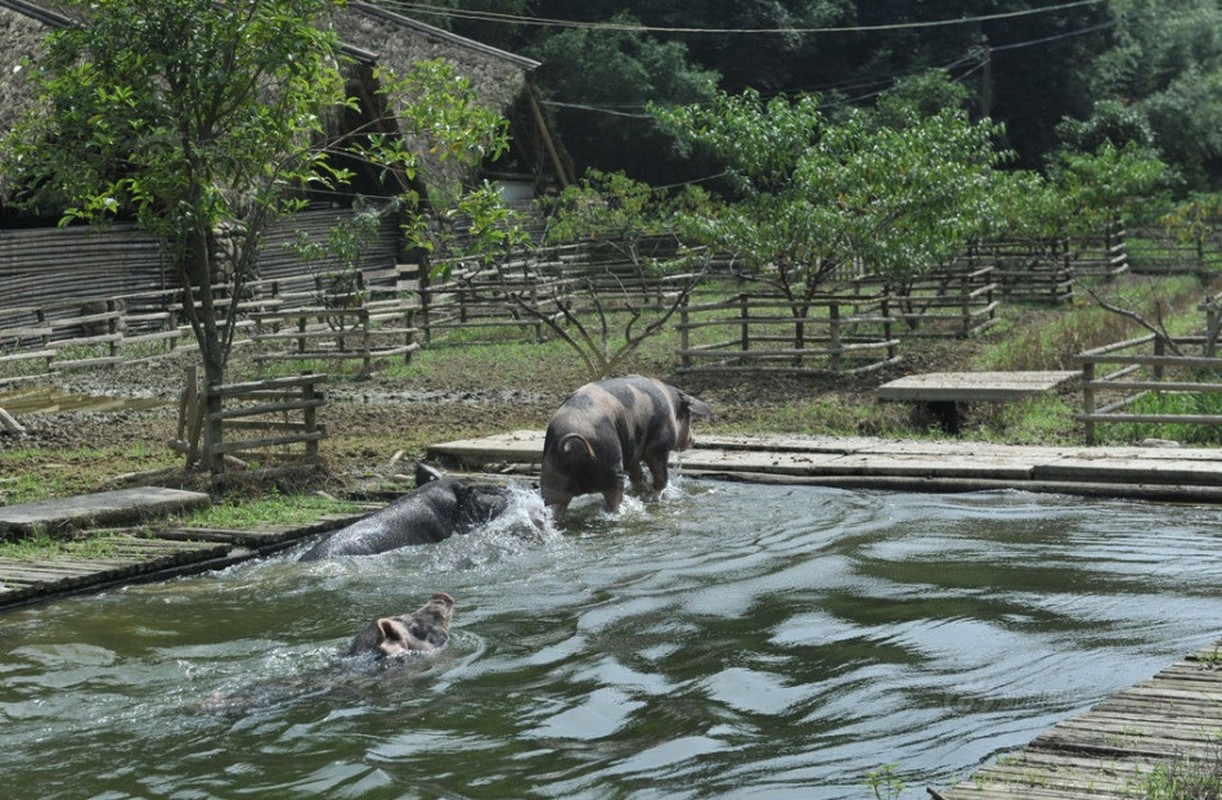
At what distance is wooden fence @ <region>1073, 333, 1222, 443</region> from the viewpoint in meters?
12.6

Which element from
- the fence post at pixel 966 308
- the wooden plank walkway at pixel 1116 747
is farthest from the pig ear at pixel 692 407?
the fence post at pixel 966 308

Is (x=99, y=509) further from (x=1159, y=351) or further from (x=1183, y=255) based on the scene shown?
(x=1183, y=255)

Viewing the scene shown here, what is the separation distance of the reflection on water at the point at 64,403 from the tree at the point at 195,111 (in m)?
5.06

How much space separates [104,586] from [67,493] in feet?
8.33

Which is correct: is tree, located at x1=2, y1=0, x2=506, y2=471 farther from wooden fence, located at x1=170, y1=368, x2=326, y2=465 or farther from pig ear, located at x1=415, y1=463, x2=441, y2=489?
pig ear, located at x1=415, y1=463, x2=441, y2=489

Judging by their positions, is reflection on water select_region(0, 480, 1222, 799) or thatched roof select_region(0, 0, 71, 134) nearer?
reflection on water select_region(0, 480, 1222, 799)

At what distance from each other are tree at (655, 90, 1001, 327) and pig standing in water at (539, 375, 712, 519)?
24.5 ft

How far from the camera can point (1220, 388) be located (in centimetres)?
1245

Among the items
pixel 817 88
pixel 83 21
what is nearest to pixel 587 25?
pixel 817 88

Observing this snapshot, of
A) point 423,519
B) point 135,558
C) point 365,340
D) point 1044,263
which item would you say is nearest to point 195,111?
point 423,519

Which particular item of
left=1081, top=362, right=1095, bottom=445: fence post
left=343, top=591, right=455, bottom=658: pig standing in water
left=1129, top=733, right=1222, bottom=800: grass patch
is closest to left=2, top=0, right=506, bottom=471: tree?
left=343, top=591, right=455, bottom=658: pig standing in water

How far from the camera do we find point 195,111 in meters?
11.9

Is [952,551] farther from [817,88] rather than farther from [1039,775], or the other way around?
[817,88]

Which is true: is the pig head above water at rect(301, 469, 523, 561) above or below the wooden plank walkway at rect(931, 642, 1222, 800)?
above
